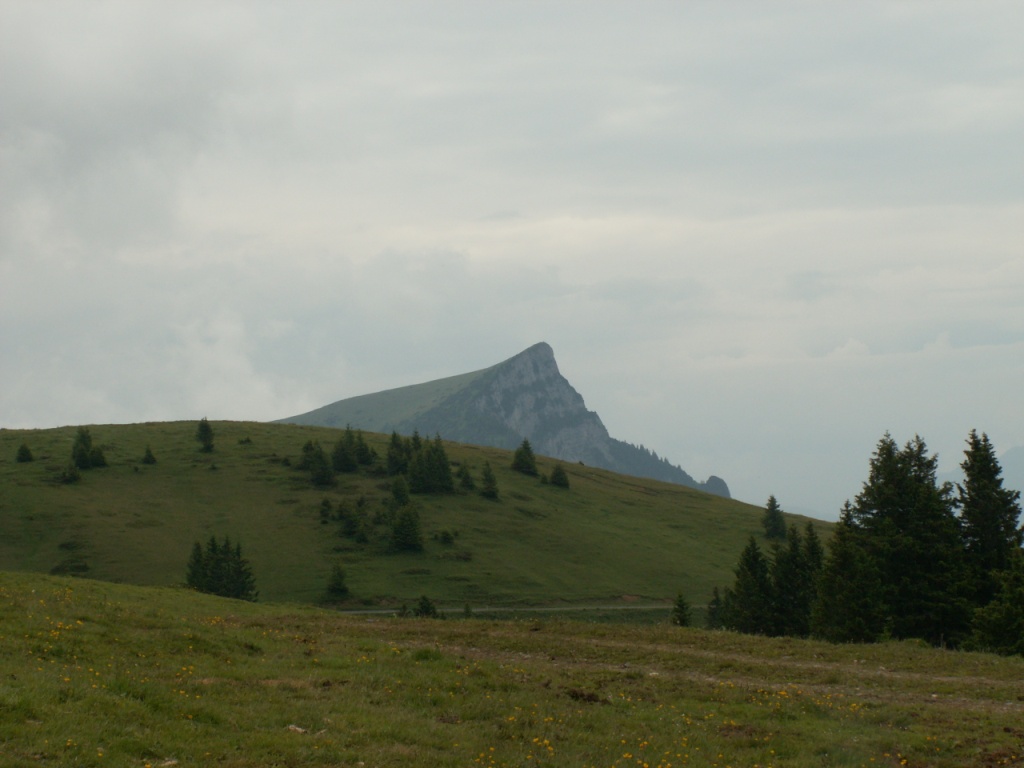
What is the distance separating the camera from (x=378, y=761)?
15.2 m

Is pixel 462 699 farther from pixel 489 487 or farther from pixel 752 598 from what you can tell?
pixel 489 487

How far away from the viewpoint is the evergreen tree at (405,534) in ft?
397

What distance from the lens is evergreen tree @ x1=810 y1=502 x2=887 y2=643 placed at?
52250 mm

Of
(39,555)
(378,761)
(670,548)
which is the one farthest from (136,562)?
(378,761)

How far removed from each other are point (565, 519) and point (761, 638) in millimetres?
110069

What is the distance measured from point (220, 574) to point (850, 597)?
6863 cm

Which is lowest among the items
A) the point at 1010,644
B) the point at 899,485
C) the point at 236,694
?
the point at 1010,644

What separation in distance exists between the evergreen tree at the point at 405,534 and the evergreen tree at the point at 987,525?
7879 centimetres

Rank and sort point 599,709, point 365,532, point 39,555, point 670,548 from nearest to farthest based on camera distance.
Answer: point 599,709 < point 39,555 < point 365,532 < point 670,548

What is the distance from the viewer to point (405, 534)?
4786 inches

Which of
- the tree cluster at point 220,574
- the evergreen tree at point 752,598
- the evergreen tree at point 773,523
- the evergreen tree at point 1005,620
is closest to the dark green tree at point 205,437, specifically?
the tree cluster at point 220,574

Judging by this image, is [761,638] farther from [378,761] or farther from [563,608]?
[563,608]

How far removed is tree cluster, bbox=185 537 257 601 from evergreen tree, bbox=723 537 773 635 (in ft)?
172

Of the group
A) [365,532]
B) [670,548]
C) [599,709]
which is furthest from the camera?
[670,548]
